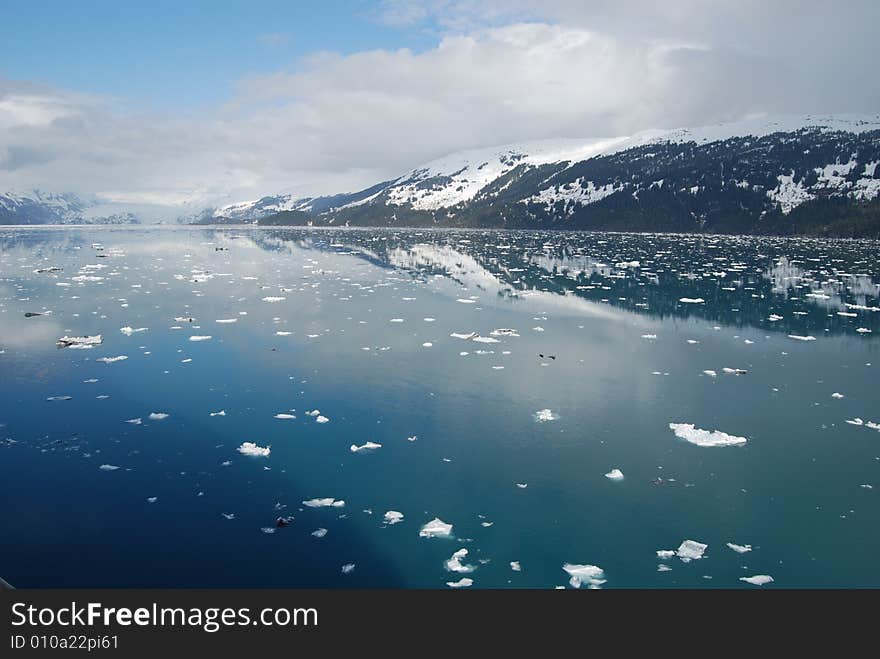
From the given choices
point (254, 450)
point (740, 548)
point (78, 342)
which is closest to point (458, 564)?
point (740, 548)

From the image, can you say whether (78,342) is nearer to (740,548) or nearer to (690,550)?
(690,550)

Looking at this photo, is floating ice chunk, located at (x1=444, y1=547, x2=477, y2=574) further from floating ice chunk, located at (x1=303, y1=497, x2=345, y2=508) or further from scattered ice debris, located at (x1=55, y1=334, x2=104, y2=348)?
scattered ice debris, located at (x1=55, y1=334, x2=104, y2=348)

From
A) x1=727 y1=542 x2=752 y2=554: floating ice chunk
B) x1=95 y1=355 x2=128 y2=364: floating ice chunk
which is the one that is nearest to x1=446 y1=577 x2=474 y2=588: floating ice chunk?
x1=727 y1=542 x2=752 y2=554: floating ice chunk

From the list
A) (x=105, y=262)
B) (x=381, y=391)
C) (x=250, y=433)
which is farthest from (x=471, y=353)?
(x=105, y=262)

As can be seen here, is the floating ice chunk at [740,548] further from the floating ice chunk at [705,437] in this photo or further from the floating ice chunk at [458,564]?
the floating ice chunk at [458,564]

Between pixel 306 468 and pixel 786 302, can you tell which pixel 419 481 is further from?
pixel 786 302

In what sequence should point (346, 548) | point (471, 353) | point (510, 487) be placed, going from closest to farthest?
point (346, 548), point (510, 487), point (471, 353)
